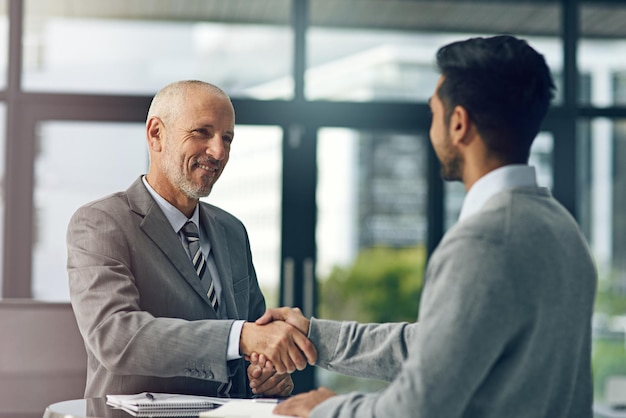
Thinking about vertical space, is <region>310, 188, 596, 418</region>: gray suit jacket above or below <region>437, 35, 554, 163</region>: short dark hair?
below

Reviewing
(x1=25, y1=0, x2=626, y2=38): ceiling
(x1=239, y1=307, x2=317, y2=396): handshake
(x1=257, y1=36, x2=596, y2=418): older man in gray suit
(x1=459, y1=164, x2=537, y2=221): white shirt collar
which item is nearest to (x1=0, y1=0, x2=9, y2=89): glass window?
(x1=25, y1=0, x2=626, y2=38): ceiling

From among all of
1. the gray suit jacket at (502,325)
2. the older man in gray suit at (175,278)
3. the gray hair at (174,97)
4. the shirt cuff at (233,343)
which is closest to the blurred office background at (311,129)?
the older man in gray suit at (175,278)

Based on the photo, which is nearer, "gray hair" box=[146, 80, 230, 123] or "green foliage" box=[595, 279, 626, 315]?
"gray hair" box=[146, 80, 230, 123]

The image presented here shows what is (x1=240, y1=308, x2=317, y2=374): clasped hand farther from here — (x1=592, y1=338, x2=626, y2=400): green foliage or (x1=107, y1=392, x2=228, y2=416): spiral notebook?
(x1=592, y1=338, x2=626, y2=400): green foliage

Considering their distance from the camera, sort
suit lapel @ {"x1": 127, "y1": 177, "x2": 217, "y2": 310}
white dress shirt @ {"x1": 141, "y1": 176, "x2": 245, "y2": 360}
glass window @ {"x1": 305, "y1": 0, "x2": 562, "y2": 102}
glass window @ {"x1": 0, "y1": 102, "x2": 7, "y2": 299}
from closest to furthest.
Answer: suit lapel @ {"x1": 127, "y1": 177, "x2": 217, "y2": 310}
white dress shirt @ {"x1": 141, "y1": 176, "x2": 245, "y2": 360}
glass window @ {"x1": 0, "y1": 102, "x2": 7, "y2": 299}
glass window @ {"x1": 305, "y1": 0, "x2": 562, "y2": 102}

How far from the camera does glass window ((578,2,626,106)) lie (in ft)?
17.9

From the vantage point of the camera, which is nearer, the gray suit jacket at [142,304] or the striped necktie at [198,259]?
the gray suit jacket at [142,304]

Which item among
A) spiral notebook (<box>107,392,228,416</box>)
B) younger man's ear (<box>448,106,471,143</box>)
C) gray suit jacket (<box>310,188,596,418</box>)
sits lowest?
spiral notebook (<box>107,392,228,416</box>)

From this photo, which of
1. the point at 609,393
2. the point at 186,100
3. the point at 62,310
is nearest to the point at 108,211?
the point at 186,100

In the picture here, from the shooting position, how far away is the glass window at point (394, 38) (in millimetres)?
5219

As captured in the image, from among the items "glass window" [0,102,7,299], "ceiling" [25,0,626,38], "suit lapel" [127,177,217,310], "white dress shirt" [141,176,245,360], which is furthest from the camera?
"ceiling" [25,0,626,38]

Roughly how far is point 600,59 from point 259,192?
2227 millimetres

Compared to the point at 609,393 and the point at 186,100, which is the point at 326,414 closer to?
the point at 186,100

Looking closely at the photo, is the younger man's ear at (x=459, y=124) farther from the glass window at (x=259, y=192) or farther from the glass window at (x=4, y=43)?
the glass window at (x=4, y=43)
